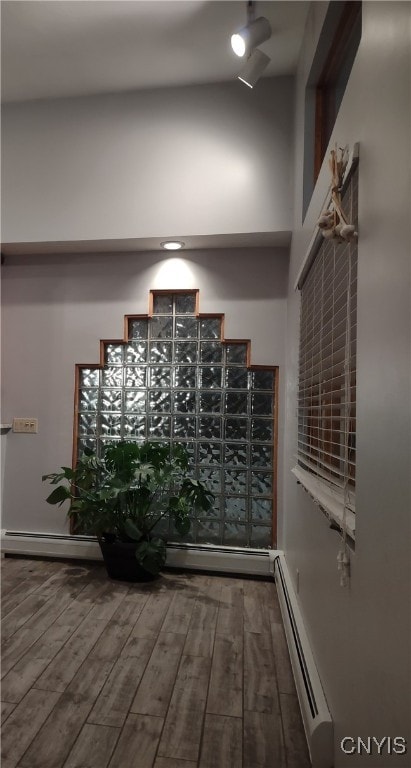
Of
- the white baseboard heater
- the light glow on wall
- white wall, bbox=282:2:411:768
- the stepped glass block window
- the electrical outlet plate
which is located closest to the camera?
white wall, bbox=282:2:411:768

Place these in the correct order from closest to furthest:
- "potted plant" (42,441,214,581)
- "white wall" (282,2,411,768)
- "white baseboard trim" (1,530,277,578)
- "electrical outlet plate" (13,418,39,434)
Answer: "white wall" (282,2,411,768) → "potted plant" (42,441,214,581) → "white baseboard trim" (1,530,277,578) → "electrical outlet plate" (13,418,39,434)

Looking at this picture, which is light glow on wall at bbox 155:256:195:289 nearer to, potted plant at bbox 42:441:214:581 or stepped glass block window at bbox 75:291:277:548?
stepped glass block window at bbox 75:291:277:548

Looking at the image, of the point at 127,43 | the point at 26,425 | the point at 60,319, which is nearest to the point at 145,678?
the point at 26,425

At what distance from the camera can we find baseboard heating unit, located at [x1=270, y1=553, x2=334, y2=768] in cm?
111

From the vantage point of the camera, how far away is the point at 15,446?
284 centimetres

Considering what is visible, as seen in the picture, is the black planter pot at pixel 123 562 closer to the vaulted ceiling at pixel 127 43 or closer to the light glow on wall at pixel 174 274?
the light glow on wall at pixel 174 274

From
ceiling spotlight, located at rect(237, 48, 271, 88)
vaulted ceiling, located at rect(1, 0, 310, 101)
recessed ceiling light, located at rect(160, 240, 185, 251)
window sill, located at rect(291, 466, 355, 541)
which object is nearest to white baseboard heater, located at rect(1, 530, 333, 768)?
window sill, located at rect(291, 466, 355, 541)

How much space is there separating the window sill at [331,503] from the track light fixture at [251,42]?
6.30ft

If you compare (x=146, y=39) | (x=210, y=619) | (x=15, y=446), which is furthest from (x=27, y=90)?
(x=210, y=619)

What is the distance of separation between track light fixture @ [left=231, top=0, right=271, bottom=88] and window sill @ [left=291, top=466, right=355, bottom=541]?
1922mm

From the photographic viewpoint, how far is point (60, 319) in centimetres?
283

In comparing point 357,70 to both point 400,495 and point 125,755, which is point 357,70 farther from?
point 125,755

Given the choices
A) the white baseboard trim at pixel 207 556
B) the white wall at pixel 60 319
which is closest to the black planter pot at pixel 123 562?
the white baseboard trim at pixel 207 556

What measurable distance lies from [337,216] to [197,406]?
1.78 meters
